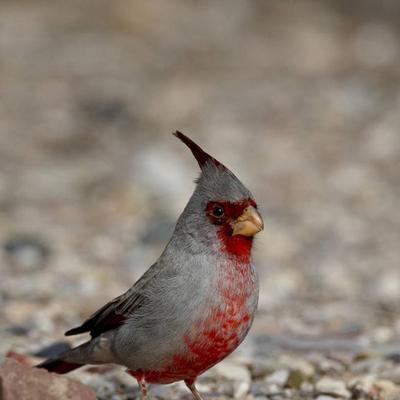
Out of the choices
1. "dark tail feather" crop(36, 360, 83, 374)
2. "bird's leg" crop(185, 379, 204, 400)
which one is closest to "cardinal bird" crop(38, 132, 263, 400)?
"bird's leg" crop(185, 379, 204, 400)

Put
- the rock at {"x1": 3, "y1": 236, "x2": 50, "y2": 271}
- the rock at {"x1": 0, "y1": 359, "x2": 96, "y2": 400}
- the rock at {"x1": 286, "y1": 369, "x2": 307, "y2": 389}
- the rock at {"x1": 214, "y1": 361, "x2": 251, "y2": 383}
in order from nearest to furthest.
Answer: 1. the rock at {"x1": 0, "y1": 359, "x2": 96, "y2": 400}
2. the rock at {"x1": 286, "y1": 369, "x2": 307, "y2": 389}
3. the rock at {"x1": 214, "y1": 361, "x2": 251, "y2": 383}
4. the rock at {"x1": 3, "y1": 236, "x2": 50, "y2": 271}

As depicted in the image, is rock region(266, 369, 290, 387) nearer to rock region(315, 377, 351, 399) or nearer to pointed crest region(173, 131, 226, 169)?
rock region(315, 377, 351, 399)

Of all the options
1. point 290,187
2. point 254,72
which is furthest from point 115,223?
point 254,72

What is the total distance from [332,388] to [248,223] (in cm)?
103

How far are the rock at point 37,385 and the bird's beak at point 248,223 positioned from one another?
2.80 feet

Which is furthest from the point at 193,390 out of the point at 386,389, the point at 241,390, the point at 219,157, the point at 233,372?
the point at 219,157

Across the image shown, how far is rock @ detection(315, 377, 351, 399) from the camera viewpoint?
414 cm

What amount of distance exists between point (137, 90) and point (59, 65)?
1.39 m

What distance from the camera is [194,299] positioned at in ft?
11.6

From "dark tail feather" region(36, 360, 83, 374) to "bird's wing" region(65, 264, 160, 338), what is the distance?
23 cm

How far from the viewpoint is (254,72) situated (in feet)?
38.5

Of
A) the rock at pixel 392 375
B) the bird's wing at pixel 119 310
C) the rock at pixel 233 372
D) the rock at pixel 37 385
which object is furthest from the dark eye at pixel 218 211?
the rock at pixel 392 375

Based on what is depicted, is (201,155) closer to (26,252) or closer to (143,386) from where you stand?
(143,386)

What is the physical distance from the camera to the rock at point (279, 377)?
4328mm
